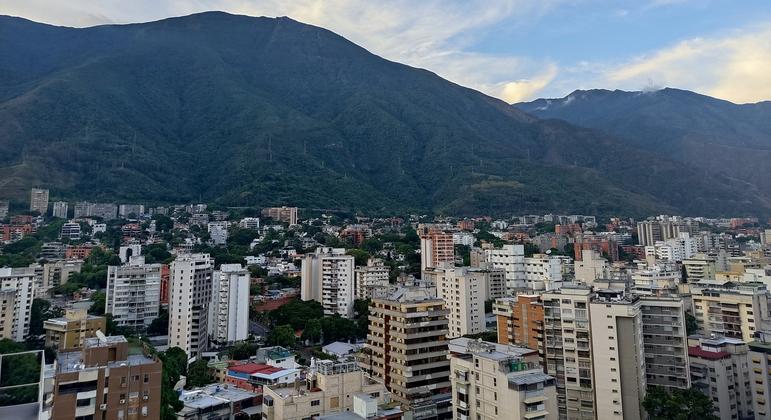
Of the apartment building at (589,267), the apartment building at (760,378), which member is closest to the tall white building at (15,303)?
the apartment building at (760,378)

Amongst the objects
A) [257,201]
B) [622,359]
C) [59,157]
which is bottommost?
[622,359]

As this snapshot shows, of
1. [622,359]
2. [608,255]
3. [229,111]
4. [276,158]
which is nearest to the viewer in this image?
[622,359]

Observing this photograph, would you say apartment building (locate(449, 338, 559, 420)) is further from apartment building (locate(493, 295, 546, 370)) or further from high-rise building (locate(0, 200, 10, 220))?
high-rise building (locate(0, 200, 10, 220))

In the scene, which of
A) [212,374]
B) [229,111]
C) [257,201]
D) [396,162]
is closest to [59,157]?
[257,201]

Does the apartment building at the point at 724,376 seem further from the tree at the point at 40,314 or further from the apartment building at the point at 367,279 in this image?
the tree at the point at 40,314

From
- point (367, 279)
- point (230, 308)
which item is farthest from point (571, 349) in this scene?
point (367, 279)

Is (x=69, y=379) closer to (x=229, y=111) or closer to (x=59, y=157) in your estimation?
(x=59, y=157)

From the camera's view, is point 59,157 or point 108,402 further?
point 59,157
